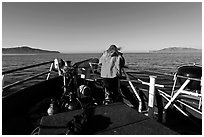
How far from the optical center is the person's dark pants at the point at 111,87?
467 cm

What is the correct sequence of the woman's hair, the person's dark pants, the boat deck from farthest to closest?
the person's dark pants
the woman's hair
the boat deck

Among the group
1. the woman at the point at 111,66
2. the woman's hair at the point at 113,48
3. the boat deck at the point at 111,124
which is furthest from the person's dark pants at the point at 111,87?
the boat deck at the point at 111,124

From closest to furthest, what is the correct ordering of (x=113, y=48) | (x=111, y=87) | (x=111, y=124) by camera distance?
(x=111, y=124) → (x=113, y=48) → (x=111, y=87)

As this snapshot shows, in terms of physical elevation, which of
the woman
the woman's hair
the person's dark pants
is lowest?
the person's dark pants

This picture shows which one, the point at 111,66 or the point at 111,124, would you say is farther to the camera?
the point at 111,66

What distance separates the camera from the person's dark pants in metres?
4.67

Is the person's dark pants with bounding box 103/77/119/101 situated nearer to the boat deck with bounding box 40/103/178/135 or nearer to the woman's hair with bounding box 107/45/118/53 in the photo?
the woman's hair with bounding box 107/45/118/53

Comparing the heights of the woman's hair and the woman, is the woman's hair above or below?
above

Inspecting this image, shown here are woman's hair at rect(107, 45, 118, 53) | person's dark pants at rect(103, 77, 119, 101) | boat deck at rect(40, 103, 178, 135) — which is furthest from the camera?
person's dark pants at rect(103, 77, 119, 101)

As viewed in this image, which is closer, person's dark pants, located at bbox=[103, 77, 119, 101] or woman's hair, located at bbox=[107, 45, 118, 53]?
woman's hair, located at bbox=[107, 45, 118, 53]

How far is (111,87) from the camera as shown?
15.6 feet

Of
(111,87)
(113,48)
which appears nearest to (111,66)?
(113,48)

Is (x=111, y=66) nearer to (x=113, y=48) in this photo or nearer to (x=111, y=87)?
(x=113, y=48)

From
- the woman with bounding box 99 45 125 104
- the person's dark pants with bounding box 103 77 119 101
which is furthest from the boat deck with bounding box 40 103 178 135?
the person's dark pants with bounding box 103 77 119 101
